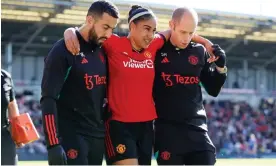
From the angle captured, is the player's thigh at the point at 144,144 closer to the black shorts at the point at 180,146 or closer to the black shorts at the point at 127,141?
the black shorts at the point at 127,141

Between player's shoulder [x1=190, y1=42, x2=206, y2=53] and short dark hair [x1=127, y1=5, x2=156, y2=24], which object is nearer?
short dark hair [x1=127, y1=5, x2=156, y2=24]

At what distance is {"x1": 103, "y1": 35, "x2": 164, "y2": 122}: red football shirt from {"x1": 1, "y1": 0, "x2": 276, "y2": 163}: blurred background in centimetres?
1648

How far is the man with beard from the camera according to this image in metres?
4.53

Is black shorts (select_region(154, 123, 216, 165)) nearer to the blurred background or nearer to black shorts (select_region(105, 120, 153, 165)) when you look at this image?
black shorts (select_region(105, 120, 153, 165))

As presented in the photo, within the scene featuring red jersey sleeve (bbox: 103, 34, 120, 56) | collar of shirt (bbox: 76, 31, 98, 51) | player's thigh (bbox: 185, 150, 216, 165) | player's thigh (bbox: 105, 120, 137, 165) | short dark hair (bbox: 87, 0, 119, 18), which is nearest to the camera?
short dark hair (bbox: 87, 0, 119, 18)

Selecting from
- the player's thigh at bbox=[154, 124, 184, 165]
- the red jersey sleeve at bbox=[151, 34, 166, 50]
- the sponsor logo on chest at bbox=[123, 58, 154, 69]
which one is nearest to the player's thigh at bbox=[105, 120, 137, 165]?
the player's thigh at bbox=[154, 124, 184, 165]

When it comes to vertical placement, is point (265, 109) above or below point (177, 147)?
below

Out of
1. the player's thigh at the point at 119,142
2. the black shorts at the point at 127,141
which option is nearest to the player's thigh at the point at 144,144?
the black shorts at the point at 127,141

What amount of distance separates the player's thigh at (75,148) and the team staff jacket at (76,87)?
0.05m

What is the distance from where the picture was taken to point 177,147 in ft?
17.3

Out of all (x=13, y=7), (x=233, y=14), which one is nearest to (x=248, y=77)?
(x=233, y=14)

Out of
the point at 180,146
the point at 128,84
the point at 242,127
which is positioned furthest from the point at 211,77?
the point at 242,127

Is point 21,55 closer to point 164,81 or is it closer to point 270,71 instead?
point 270,71

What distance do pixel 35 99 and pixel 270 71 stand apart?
17.3 metres
